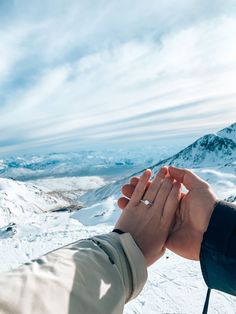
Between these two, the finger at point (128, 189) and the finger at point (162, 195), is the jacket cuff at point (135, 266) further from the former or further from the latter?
the finger at point (128, 189)

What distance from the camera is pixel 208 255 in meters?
2.46

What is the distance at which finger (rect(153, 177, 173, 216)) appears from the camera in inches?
147

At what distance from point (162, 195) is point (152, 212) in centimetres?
26

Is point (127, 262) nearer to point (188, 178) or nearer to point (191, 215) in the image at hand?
point (191, 215)

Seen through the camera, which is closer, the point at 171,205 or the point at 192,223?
the point at 192,223

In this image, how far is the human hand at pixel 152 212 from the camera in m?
3.32

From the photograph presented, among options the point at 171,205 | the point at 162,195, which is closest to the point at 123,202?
the point at 162,195

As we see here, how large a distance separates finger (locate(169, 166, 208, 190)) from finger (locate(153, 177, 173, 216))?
11 centimetres

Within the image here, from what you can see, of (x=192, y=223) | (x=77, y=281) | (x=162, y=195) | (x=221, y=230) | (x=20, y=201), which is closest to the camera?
(x=77, y=281)

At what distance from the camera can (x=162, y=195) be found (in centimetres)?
377

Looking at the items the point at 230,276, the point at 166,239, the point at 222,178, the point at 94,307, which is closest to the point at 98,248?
the point at 94,307

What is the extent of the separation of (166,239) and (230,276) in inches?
49.5

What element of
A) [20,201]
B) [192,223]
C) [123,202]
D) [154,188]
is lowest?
[20,201]

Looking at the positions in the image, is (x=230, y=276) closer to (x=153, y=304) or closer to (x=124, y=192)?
(x=124, y=192)
